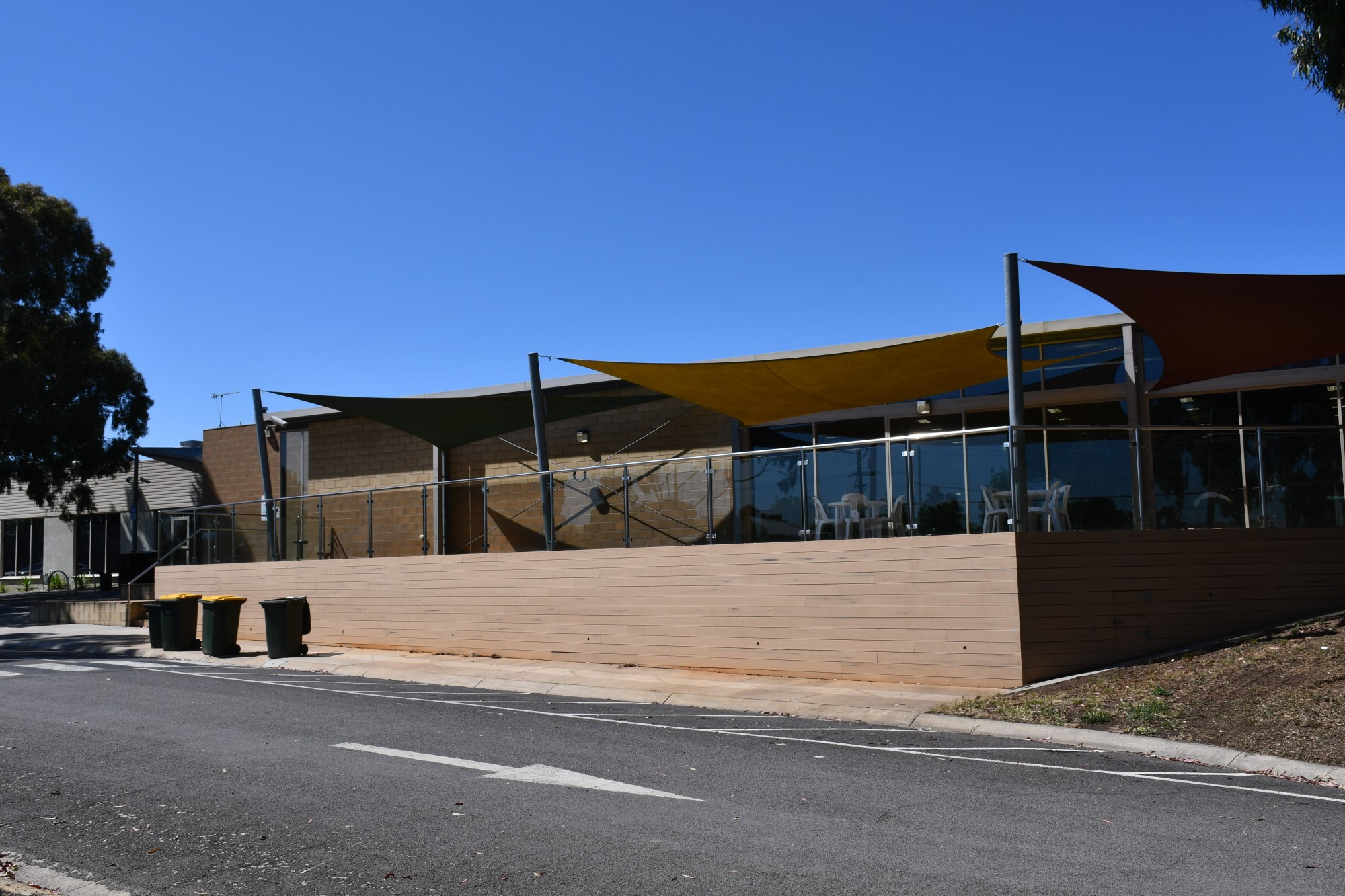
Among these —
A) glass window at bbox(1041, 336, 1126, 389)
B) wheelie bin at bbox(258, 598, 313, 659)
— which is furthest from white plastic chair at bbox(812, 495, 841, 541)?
wheelie bin at bbox(258, 598, 313, 659)

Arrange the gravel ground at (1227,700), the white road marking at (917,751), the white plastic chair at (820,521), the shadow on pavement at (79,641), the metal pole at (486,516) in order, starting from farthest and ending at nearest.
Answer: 1. the shadow on pavement at (79,641)
2. the metal pole at (486,516)
3. the white plastic chair at (820,521)
4. the gravel ground at (1227,700)
5. the white road marking at (917,751)

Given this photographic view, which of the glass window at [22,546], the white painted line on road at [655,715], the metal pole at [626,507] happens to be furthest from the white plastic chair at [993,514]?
the glass window at [22,546]

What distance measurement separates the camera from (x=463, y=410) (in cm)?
1792

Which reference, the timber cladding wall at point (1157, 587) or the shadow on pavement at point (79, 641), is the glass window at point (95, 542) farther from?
the timber cladding wall at point (1157, 587)

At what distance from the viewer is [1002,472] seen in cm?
1172

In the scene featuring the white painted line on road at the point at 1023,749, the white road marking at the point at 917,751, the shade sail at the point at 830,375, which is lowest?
the white painted line on road at the point at 1023,749

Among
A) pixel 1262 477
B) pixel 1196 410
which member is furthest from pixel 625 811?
pixel 1196 410

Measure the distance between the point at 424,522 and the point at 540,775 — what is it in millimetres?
10430

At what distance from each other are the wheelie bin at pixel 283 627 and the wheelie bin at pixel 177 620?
234 centimetres

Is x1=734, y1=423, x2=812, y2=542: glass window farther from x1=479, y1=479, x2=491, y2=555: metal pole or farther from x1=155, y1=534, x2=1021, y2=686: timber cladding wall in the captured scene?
x1=479, y1=479, x2=491, y2=555: metal pole

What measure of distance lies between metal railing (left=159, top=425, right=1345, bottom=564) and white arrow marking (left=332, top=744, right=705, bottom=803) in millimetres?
5958

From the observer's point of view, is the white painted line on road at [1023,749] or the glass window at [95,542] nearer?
the white painted line on road at [1023,749]

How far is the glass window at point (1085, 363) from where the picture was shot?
53.8 ft

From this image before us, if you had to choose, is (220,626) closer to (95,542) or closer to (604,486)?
(604,486)
